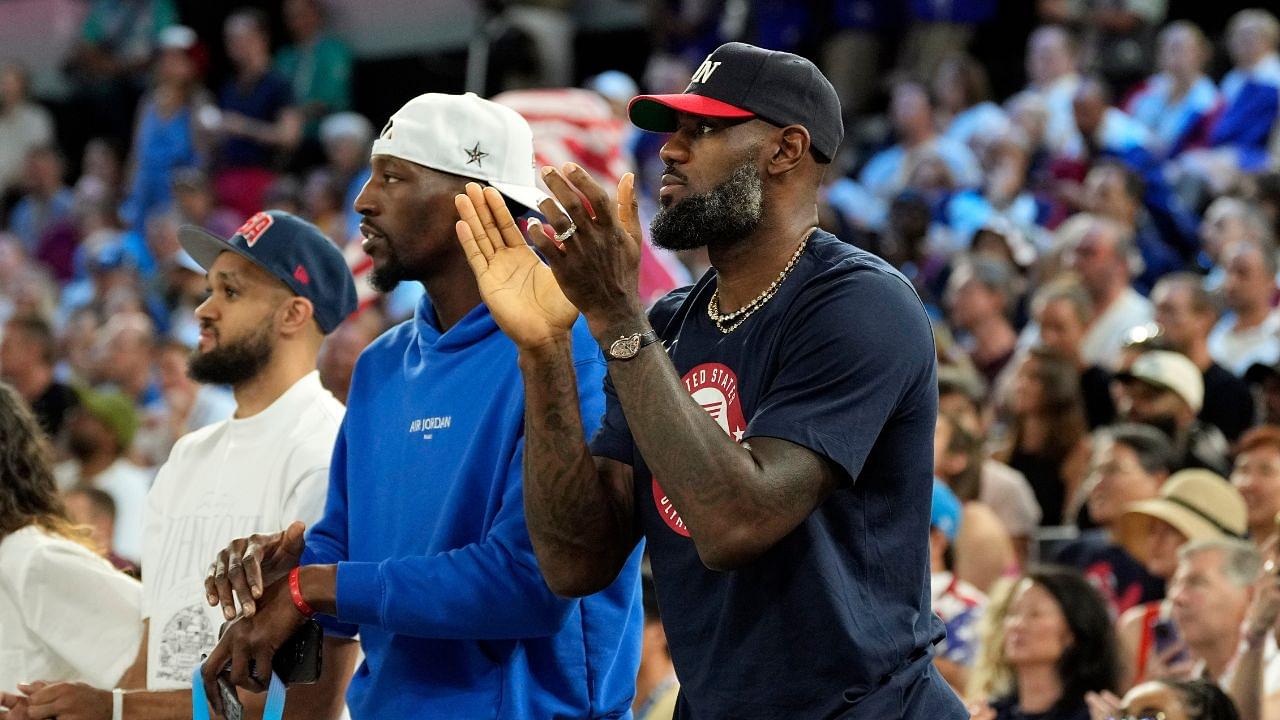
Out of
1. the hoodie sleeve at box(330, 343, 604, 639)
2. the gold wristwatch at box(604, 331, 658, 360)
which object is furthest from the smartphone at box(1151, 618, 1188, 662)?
the gold wristwatch at box(604, 331, 658, 360)

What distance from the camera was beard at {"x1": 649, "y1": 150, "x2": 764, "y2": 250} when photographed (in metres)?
2.86

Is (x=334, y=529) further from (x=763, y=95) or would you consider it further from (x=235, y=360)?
(x=763, y=95)

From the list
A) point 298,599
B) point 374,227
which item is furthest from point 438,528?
point 374,227

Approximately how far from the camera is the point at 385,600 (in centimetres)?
320

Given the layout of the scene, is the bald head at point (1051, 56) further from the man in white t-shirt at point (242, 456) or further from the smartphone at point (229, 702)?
the smartphone at point (229, 702)

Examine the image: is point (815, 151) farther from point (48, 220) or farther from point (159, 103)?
point (48, 220)

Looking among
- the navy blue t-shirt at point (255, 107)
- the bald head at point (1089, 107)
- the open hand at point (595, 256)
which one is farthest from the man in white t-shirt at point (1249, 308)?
Answer: the navy blue t-shirt at point (255, 107)

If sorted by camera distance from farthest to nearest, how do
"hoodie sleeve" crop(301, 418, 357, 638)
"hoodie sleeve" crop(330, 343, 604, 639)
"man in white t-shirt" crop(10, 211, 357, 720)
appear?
"man in white t-shirt" crop(10, 211, 357, 720) < "hoodie sleeve" crop(301, 418, 357, 638) < "hoodie sleeve" crop(330, 343, 604, 639)

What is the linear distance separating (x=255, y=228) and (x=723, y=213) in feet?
5.59

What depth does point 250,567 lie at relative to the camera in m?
3.26

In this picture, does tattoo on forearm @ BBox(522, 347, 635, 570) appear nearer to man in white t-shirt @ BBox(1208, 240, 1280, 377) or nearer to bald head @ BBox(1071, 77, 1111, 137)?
man in white t-shirt @ BBox(1208, 240, 1280, 377)

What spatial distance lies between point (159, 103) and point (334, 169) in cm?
200

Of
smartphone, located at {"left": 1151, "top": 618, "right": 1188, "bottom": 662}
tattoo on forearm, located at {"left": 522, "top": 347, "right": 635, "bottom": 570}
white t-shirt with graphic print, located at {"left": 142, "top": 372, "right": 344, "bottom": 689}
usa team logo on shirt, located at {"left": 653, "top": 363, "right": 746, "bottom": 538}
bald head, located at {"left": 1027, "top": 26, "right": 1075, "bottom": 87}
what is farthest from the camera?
bald head, located at {"left": 1027, "top": 26, "right": 1075, "bottom": 87}

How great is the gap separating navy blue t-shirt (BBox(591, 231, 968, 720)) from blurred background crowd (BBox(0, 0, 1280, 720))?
1.76m
